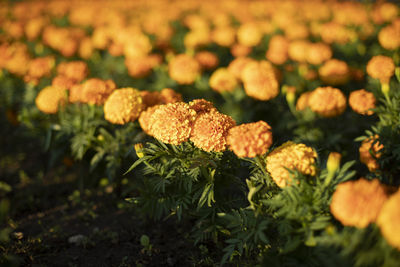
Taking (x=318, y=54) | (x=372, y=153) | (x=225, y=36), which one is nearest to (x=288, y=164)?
(x=372, y=153)

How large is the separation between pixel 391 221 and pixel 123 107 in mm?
2035

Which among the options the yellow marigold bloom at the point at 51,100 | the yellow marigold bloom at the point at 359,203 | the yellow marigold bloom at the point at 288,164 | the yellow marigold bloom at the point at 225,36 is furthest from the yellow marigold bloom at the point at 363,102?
the yellow marigold bloom at the point at 51,100

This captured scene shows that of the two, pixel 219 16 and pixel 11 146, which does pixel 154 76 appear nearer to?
pixel 219 16

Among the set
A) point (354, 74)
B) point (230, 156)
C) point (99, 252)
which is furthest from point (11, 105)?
point (354, 74)

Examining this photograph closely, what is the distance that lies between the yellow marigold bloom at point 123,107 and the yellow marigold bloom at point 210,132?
0.74 meters

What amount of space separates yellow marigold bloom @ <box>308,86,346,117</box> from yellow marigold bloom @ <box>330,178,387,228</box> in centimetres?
138

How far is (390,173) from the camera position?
94.1 inches

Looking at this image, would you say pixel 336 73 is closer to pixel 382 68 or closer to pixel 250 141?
pixel 382 68

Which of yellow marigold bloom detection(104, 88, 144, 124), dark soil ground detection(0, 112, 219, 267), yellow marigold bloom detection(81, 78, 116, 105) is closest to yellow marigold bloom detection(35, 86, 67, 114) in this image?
yellow marigold bloom detection(81, 78, 116, 105)

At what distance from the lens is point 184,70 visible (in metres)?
3.66

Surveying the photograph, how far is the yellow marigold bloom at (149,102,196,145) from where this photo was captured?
6.49 ft

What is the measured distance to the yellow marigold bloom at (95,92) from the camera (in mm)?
2814

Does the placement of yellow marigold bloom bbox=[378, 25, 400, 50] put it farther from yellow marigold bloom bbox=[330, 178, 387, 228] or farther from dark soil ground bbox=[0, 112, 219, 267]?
dark soil ground bbox=[0, 112, 219, 267]

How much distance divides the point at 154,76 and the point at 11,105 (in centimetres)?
214
